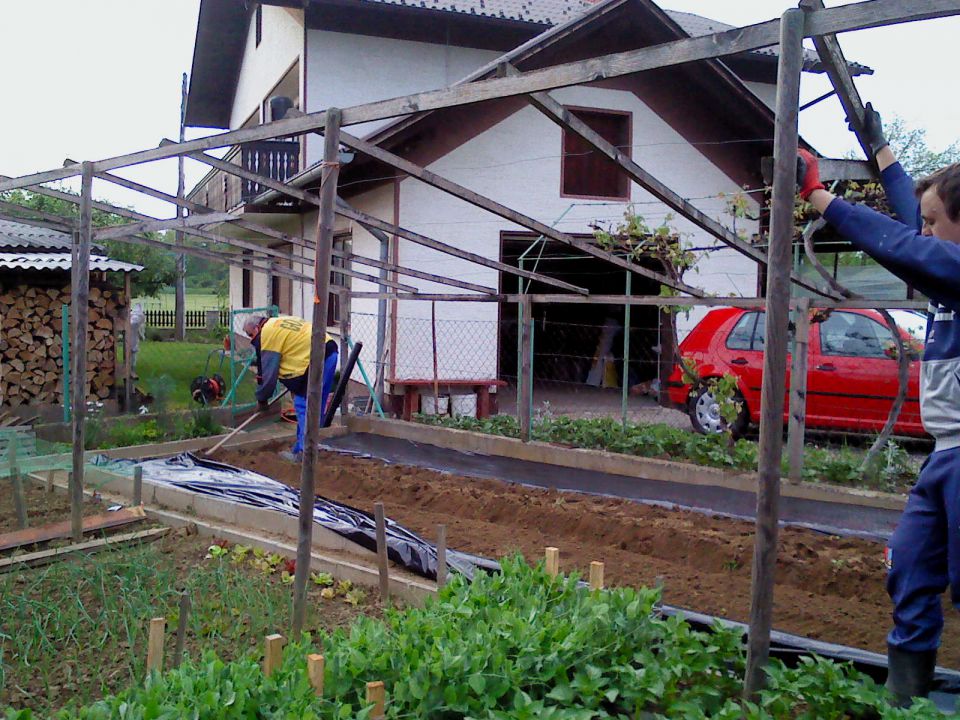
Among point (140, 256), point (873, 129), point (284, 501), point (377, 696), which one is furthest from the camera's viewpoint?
point (140, 256)

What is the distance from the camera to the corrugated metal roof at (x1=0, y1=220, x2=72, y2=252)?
41.1 ft

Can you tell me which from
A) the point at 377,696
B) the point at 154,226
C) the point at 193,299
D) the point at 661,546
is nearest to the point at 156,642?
the point at 377,696

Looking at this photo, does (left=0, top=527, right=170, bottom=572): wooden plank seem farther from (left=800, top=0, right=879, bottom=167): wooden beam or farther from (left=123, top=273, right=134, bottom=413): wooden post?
(left=123, top=273, right=134, bottom=413): wooden post

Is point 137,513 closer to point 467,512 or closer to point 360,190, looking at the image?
point 467,512

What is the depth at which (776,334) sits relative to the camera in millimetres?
2807

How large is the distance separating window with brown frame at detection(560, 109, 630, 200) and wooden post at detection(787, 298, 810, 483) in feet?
21.8

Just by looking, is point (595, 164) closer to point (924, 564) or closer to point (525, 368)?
point (525, 368)

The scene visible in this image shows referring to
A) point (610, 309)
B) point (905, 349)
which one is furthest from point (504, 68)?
point (610, 309)

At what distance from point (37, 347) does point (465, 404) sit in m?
5.87

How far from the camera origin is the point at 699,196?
46.2 ft

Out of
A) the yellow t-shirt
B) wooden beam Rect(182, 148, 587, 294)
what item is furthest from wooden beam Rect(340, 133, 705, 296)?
the yellow t-shirt

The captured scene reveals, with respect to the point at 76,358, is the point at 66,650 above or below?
below

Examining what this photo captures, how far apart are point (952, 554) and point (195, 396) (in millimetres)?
11482

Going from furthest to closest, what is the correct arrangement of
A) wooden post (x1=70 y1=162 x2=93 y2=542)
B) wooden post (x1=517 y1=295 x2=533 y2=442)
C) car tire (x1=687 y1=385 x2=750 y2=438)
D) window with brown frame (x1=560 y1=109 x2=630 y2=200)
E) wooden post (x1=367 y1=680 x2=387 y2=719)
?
window with brown frame (x1=560 y1=109 x2=630 y2=200)
car tire (x1=687 y1=385 x2=750 y2=438)
wooden post (x1=517 y1=295 x2=533 y2=442)
wooden post (x1=70 y1=162 x2=93 y2=542)
wooden post (x1=367 y1=680 x2=387 y2=719)
